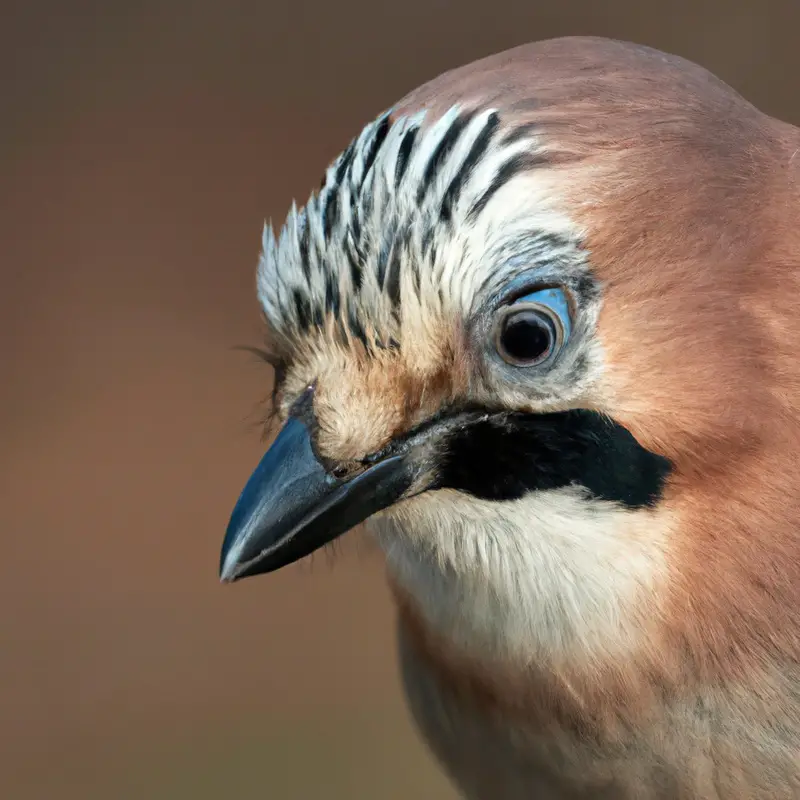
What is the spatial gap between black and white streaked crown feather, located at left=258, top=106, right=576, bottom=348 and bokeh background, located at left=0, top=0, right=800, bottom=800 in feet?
6.42

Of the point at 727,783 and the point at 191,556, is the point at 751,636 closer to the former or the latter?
the point at 727,783

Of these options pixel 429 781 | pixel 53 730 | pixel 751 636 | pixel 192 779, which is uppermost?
pixel 751 636

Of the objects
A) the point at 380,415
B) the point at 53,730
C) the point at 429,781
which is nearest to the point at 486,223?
the point at 380,415

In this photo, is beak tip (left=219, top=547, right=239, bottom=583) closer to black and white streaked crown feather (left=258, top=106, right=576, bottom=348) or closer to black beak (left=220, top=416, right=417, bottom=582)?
black beak (left=220, top=416, right=417, bottom=582)

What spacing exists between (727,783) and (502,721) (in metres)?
0.27

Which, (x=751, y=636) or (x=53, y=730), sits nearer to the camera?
(x=751, y=636)

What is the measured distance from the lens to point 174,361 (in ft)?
10.0

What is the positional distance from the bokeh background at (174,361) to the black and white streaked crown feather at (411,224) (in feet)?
6.42

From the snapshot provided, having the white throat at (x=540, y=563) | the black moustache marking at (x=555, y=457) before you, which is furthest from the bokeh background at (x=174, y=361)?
the black moustache marking at (x=555, y=457)

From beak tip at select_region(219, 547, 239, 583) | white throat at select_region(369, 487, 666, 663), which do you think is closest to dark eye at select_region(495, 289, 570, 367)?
white throat at select_region(369, 487, 666, 663)

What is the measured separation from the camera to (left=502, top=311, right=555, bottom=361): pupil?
35.8 inches

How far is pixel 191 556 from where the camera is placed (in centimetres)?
304

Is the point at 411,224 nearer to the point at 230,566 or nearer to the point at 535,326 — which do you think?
the point at 535,326

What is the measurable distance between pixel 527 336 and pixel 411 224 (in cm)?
15
